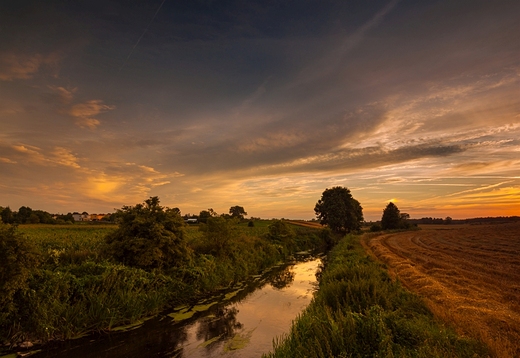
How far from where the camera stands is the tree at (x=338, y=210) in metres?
73.6

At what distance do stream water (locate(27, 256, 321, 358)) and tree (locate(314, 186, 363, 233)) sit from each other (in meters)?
57.3

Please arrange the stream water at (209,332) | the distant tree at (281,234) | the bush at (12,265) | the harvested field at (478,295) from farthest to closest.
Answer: the distant tree at (281,234) < the stream water at (209,332) < the bush at (12,265) < the harvested field at (478,295)

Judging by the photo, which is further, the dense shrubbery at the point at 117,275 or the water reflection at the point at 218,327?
Answer: the water reflection at the point at 218,327

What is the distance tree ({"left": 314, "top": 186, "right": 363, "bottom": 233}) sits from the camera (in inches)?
2896

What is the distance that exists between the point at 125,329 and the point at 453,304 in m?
12.3

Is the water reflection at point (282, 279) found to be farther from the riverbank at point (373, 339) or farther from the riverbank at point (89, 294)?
the riverbank at point (373, 339)

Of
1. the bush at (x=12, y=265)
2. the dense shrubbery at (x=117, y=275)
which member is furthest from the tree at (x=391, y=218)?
the bush at (x=12, y=265)

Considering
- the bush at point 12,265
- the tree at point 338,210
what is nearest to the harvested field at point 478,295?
the bush at point 12,265

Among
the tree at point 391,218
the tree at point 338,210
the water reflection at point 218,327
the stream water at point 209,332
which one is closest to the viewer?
the stream water at point 209,332

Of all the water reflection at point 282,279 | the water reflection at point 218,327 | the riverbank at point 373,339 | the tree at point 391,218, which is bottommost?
the water reflection at point 218,327

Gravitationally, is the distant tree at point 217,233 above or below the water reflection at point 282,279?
above

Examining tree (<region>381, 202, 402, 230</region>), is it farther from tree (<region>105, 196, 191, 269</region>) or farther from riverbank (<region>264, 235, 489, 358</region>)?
riverbank (<region>264, 235, 489, 358</region>)

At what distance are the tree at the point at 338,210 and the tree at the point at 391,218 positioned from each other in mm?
18446

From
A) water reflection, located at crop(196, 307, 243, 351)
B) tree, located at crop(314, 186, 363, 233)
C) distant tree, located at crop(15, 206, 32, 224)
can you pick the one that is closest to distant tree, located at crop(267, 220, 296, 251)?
water reflection, located at crop(196, 307, 243, 351)
